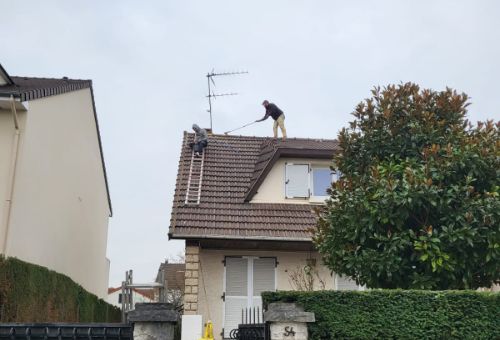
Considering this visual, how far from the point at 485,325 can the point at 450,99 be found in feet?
14.5

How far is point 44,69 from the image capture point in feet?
69.2

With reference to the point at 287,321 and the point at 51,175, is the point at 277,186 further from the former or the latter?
the point at 287,321

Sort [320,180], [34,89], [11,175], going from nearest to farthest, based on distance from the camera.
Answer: [11,175] < [34,89] < [320,180]

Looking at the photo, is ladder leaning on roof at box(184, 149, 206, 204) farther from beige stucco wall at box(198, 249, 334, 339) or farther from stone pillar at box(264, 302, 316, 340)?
stone pillar at box(264, 302, 316, 340)

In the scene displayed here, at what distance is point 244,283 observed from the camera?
559 inches

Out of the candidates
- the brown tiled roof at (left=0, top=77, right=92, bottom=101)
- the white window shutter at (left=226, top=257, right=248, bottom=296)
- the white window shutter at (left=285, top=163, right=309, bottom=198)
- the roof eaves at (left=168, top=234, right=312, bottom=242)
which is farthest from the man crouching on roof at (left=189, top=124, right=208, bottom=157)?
the roof eaves at (left=168, top=234, right=312, bottom=242)

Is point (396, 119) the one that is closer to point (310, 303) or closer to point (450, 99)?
point (450, 99)

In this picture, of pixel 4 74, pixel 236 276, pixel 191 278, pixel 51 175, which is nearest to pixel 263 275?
pixel 236 276

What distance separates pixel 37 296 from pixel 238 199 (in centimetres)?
587

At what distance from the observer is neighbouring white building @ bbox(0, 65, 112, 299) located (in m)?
12.0

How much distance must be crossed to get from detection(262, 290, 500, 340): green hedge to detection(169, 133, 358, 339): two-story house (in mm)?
6374

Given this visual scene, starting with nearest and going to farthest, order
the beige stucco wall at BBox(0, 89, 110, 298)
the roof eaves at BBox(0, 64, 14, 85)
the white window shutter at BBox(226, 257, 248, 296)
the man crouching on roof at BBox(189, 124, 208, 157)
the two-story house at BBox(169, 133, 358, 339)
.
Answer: the beige stucco wall at BBox(0, 89, 110, 298), the roof eaves at BBox(0, 64, 14, 85), the two-story house at BBox(169, 133, 358, 339), the white window shutter at BBox(226, 257, 248, 296), the man crouching on roof at BBox(189, 124, 208, 157)

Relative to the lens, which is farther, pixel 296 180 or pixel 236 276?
pixel 296 180

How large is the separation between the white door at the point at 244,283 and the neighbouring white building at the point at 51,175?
486cm
